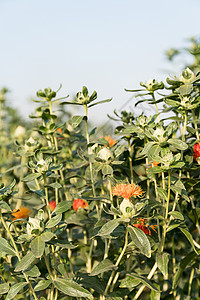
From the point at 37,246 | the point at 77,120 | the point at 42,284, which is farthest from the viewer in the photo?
→ the point at 77,120

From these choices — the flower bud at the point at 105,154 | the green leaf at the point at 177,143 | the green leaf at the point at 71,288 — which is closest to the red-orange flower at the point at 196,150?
the green leaf at the point at 177,143

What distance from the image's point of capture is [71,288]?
0.97 meters

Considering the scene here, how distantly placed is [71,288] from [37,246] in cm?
16

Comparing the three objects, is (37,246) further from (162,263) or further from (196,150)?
(196,150)

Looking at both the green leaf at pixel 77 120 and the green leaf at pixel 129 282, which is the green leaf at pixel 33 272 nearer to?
the green leaf at pixel 129 282

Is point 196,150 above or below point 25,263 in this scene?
above

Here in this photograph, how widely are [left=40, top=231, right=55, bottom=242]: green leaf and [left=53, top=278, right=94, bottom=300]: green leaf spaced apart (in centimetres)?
15

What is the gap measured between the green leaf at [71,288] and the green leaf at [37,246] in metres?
0.15

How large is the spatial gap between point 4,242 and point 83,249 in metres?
0.51

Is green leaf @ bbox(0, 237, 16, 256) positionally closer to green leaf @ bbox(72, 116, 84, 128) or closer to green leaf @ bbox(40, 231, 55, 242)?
green leaf @ bbox(40, 231, 55, 242)

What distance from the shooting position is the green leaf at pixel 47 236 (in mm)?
906

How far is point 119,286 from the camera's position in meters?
1.10

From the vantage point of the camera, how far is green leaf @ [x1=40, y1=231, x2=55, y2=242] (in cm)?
91

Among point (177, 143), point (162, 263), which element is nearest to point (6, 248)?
point (162, 263)
